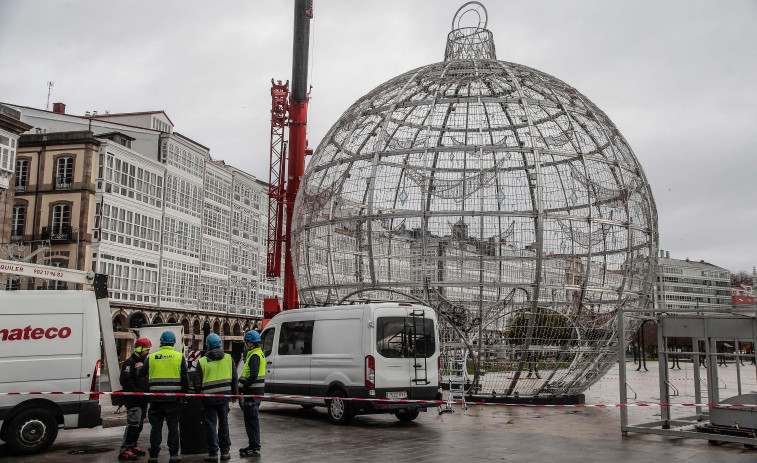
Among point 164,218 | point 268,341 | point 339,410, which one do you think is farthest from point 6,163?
point 339,410

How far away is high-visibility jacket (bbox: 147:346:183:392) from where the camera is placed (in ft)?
30.8

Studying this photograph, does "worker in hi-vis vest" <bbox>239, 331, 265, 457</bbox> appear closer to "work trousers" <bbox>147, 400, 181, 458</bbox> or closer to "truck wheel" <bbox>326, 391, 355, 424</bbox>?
"work trousers" <bbox>147, 400, 181, 458</bbox>

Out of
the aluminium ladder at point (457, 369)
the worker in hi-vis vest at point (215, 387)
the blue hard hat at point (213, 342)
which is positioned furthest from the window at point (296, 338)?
the blue hard hat at point (213, 342)

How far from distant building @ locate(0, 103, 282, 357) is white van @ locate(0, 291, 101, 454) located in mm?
24414

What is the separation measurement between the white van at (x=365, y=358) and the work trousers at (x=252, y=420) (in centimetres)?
364

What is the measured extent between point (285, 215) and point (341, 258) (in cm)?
1151

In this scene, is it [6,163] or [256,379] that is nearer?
[256,379]

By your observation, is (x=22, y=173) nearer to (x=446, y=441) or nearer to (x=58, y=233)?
(x=58, y=233)

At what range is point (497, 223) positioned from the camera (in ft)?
51.2

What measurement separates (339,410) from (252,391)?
159 inches

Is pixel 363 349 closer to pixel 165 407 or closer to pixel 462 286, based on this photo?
pixel 462 286

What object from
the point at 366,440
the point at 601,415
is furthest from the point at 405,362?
the point at 601,415

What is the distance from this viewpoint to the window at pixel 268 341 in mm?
15922

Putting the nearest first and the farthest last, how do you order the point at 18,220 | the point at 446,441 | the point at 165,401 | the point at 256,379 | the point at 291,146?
the point at 165,401
the point at 256,379
the point at 446,441
the point at 291,146
the point at 18,220
